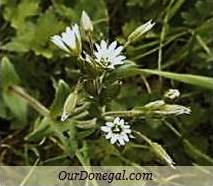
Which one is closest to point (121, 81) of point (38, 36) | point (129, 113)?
point (129, 113)

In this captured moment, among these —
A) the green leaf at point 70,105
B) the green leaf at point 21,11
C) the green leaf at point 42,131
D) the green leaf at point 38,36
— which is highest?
the green leaf at point 21,11

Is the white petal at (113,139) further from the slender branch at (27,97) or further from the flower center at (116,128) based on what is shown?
the slender branch at (27,97)

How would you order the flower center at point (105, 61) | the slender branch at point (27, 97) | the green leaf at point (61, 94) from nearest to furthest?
the flower center at point (105, 61) → the green leaf at point (61, 94) → the slender branch at point (27, 97)

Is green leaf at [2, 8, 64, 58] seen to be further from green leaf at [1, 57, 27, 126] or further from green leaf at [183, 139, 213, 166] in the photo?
green leaf at [183, 139, 213, 166]

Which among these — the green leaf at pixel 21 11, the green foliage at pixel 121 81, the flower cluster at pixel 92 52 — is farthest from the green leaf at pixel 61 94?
the green leaf at pixel 21 11

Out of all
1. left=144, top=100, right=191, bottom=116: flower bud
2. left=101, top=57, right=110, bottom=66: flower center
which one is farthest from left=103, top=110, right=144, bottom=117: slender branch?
left=101, top=57, right=110, bottom=66: flower center

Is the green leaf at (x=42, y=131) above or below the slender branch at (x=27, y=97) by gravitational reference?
below

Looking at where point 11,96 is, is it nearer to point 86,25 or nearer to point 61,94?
point 61,94

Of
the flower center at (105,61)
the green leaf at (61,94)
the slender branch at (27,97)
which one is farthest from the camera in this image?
the slender branch at (27,97)

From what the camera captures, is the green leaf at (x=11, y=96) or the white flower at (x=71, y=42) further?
the green leaf at (x=11, y=96)
